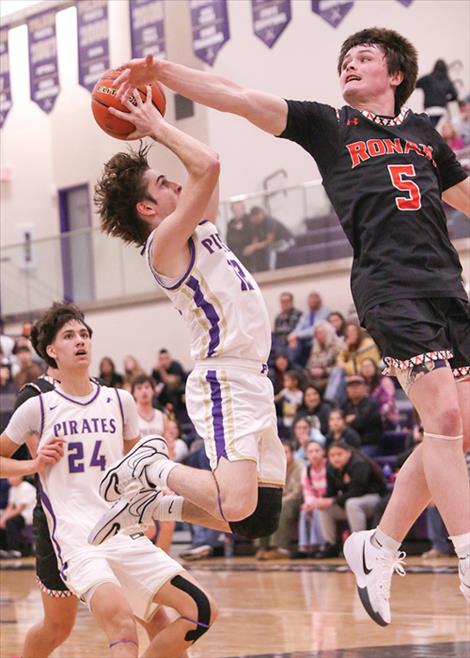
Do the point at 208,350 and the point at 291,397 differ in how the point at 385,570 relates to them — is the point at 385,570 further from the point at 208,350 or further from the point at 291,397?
the point at 291,397

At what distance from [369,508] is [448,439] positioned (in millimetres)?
7202

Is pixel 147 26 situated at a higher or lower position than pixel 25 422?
higher

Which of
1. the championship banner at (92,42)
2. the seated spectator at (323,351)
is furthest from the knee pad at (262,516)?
the championship banner at (92,42)

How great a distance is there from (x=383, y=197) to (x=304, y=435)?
8067 mm

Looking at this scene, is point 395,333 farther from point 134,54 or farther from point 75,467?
point 134,54

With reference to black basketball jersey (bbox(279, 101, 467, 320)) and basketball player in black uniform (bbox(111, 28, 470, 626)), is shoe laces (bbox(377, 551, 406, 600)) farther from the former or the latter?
black basketball jersey (bbox(279, 101, 467, 320))

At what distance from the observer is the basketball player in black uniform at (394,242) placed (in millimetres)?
4711

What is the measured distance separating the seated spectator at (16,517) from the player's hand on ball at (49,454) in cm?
933

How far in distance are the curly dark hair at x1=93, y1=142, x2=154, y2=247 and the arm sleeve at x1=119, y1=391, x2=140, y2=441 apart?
3.82ft

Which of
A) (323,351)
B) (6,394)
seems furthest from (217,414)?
(6,394)

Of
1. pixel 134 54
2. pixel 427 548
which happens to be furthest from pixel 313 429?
pixel 134 54

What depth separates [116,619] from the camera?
530 cm

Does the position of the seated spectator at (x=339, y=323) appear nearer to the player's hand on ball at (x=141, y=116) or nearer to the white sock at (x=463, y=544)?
the player's hand on ball at (x=141, y=116)

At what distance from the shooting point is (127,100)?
16.1 ft
